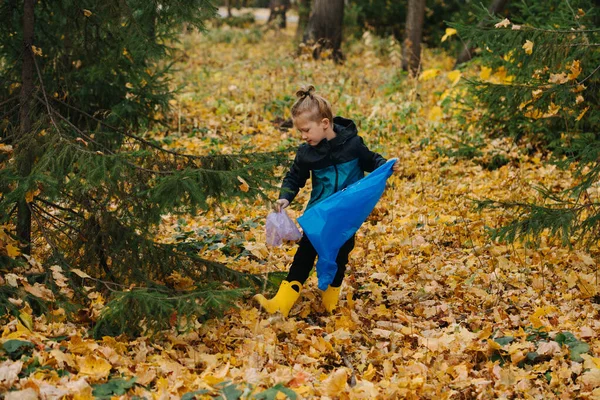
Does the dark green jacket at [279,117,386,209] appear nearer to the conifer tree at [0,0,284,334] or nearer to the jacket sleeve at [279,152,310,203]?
the jacket sleeve at [279,152,310,203]

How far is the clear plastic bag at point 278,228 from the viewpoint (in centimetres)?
432

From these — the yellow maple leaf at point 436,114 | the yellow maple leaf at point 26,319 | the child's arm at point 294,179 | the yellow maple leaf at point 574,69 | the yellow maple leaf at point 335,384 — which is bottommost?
the yellow maple leaf at point 436,114

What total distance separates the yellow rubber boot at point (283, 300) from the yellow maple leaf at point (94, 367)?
→ 1.28 meters

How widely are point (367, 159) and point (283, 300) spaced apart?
1152 mm

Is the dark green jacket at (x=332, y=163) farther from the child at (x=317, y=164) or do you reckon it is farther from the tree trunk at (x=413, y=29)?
the tree trunk at (x=413, y=29)

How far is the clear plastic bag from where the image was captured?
4.32m

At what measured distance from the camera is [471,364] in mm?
3885

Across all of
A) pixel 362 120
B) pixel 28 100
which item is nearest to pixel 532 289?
pixel 28 100

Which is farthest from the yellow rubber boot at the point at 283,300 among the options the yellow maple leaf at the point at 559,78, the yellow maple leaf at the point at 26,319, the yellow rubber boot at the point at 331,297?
the yellow maple leaf at the point at 559,78

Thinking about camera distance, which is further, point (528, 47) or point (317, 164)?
point (528, 47)

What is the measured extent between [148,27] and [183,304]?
234 cm

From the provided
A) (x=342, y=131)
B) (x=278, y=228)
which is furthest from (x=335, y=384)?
(x=342, y=131)

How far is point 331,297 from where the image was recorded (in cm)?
468

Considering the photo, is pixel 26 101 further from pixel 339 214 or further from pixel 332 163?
pixel 339 214
